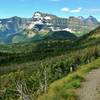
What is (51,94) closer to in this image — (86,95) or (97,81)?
(86,95)

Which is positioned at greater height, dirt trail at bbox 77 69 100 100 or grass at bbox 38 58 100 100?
grass at bbox 38 58 100 100

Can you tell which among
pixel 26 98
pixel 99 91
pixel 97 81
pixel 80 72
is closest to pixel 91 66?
pixel 80 72

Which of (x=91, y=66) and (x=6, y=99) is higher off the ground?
(x=91, y=66)

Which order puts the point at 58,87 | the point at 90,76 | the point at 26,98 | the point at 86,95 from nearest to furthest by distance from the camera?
the point at 26,98 < the point at 86,95 < the point at 58,87 < the point at 90,76

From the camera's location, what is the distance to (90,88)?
673 inches

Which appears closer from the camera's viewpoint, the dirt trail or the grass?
the grass

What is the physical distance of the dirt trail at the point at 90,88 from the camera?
15.0m

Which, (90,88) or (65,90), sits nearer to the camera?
(65,90)

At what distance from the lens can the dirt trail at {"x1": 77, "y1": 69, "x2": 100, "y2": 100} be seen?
49.3 feet

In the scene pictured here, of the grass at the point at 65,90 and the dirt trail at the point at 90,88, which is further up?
the grass at the point at 65,90

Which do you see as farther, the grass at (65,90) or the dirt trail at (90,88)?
the dirt trail at (90,88)

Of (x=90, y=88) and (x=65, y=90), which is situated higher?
(x=65, y=90)

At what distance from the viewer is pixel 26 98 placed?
1432cm

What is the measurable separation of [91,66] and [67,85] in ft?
26.5
